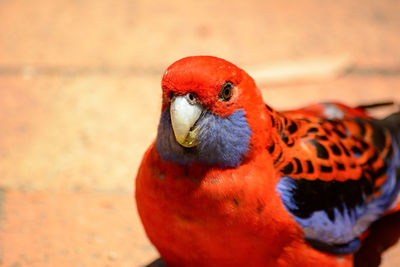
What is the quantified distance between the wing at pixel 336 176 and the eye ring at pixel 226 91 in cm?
41

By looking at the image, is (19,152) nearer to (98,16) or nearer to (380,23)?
(98,16)

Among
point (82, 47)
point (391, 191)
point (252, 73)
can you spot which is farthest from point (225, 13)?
point (391, 191)

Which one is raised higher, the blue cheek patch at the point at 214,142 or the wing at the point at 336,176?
the blue cheek patch at the point at 214,142

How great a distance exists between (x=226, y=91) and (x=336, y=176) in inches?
28.8

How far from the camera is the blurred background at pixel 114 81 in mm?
3166

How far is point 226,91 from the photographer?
2.19 meters

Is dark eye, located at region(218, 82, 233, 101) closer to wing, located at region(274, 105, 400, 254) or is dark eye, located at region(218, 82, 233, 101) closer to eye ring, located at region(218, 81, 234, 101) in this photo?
eye ring, located at region(218, 81, 234, 101)

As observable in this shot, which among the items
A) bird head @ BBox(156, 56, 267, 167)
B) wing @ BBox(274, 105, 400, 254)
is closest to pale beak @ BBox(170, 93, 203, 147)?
bird head @ BBox(156, 56, 267, 167)

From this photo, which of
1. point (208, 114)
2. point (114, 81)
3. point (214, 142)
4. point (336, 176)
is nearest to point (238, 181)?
point (214, 142)

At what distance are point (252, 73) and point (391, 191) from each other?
1819 mm

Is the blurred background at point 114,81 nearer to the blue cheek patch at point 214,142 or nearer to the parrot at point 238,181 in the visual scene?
the parrot at point 238,181

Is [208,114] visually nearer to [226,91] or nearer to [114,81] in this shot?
[226,91]

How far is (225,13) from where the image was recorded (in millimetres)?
5148

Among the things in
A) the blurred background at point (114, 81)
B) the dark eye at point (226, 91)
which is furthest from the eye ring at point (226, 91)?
the blurred background at point (114, 81)
